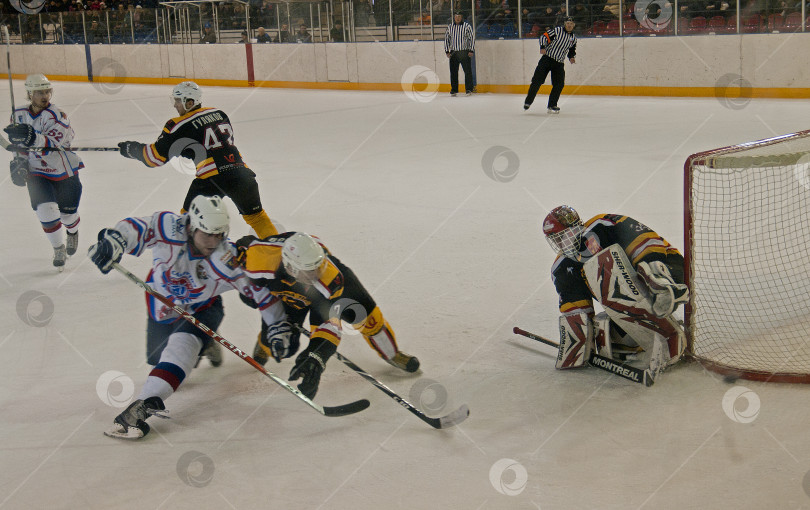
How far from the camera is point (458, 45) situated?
551 inches

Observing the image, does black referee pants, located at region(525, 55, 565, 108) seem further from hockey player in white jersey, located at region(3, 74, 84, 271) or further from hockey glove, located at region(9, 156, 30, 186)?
hockey glove, located at region(9, 156, 30, 186)

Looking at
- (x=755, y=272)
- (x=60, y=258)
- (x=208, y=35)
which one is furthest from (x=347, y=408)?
(x=208, y=35)

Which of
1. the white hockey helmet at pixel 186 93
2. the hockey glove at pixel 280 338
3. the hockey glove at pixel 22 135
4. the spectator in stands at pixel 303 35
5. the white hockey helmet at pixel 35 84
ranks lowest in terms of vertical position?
the hockey glove at pixel 280 338

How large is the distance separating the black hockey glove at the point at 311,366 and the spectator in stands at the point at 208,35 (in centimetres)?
1710

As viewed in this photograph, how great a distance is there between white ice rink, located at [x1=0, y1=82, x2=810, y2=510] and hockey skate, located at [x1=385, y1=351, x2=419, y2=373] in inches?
2.3

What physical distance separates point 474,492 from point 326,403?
91cm

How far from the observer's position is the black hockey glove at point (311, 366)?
10.5ft

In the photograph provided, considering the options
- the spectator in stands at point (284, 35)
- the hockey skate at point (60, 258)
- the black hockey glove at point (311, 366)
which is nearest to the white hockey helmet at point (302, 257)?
the black hockey glove at point (311, 366)

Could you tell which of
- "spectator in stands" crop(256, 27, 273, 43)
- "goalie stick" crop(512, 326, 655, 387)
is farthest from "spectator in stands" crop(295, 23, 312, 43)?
"goalie stick" crop(512, 326, 655, 387)

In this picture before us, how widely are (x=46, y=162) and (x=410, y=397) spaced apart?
10.7 feet

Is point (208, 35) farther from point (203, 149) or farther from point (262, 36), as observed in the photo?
point (203, 149)

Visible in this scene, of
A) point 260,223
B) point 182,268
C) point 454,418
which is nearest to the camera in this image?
point 454,418

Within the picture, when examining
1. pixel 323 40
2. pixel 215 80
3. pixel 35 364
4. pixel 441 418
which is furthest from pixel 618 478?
pixel 215 80

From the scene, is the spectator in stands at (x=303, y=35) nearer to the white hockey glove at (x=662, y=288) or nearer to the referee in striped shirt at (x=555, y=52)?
the referee in striped shirt at (x=555, y=52)
